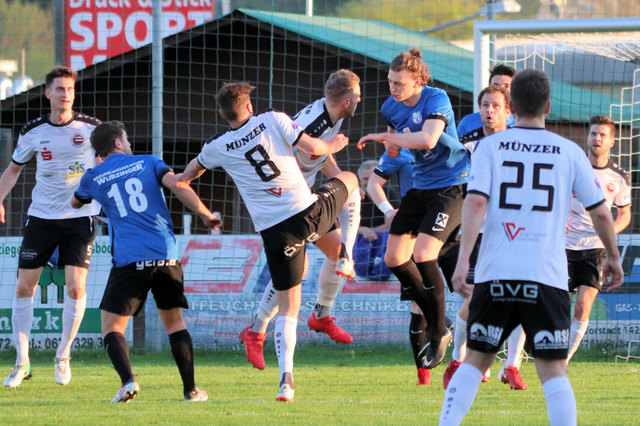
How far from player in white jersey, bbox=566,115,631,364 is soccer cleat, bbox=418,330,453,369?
1.36 m

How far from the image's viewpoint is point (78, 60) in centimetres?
2286

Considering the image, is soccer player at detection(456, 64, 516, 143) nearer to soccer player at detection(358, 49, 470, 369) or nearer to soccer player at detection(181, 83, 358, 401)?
soccer player at detection(358, 49, 470, 369)

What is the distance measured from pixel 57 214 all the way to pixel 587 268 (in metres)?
4.66

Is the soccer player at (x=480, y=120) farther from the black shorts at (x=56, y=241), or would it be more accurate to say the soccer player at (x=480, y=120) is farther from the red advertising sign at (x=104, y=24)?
the red advertising sign at (x=104, y=24)

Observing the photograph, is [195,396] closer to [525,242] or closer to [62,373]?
[62,373]

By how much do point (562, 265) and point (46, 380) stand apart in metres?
5.72

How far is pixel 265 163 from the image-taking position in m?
7.25

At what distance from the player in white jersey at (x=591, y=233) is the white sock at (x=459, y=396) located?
3988mm

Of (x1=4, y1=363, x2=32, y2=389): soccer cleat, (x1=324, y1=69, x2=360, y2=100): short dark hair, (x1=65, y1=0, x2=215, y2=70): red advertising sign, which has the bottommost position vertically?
(x1=4, y1=363, x2=32, y2=389): soccer cleat

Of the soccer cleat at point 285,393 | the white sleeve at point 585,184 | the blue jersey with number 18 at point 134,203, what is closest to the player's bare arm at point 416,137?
the blue jersey with number 18 at point 134,203

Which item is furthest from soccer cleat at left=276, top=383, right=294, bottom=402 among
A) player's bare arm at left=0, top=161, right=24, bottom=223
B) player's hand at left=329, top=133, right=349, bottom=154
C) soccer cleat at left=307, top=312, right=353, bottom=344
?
player's bare arm at left=0, top=161, right=24, bottom=223

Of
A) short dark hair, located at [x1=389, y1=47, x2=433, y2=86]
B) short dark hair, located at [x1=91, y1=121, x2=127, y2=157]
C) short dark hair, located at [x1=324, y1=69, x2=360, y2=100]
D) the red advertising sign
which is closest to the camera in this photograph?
short dark hair, located at [x1=91, y1=121, x2=127, y2=157]

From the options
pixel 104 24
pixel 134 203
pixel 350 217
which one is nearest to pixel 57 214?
pixel 134 203

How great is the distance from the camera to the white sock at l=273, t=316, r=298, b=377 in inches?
288
